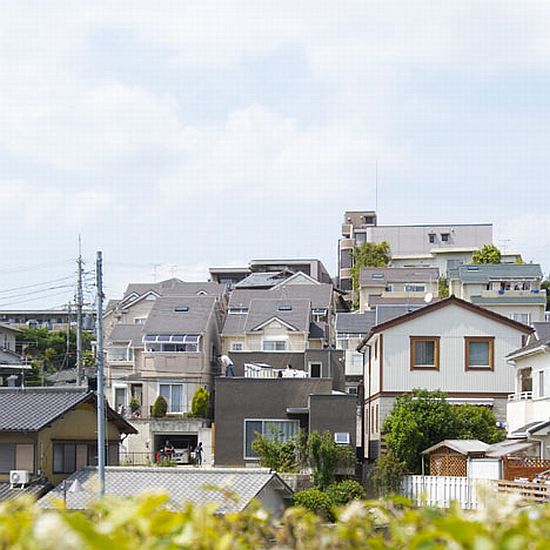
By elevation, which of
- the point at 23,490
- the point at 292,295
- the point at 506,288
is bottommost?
the point at 23,490

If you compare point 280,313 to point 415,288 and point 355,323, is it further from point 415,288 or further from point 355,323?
point 415,288

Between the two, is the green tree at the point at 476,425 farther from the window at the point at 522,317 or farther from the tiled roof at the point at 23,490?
the window at the point at 522,317

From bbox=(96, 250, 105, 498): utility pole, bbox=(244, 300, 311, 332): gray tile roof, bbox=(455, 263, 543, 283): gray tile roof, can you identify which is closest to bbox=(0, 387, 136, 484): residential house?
bbox=(96, 250, 105, 498): utility pole

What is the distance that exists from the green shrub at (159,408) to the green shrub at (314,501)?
19.3 m

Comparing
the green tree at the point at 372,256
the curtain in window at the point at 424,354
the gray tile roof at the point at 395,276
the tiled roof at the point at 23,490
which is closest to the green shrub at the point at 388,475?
the curtain in window at the point at 424,354

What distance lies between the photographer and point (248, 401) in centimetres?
3556

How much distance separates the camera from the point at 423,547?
2807 mm

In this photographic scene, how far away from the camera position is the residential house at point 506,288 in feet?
175

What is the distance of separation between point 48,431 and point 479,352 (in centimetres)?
1489

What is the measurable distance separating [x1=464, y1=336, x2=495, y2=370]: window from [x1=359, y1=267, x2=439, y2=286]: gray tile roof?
3187 cm

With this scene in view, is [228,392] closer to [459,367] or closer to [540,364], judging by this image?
[459,367]

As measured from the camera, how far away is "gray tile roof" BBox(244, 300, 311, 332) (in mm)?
56812

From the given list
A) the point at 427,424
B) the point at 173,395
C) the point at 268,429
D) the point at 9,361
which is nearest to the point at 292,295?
the point at 173,395

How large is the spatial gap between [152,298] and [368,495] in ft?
125
